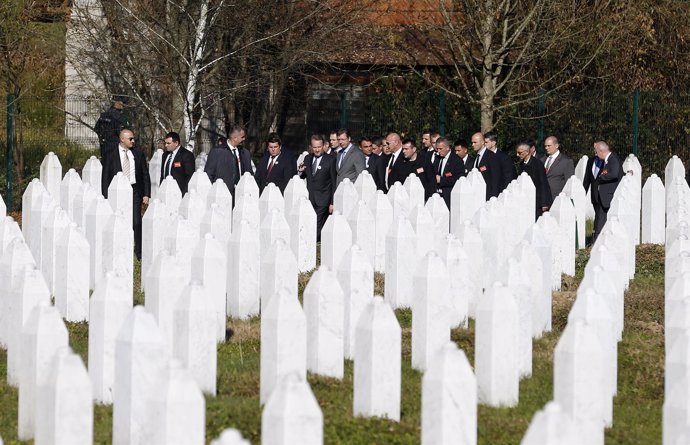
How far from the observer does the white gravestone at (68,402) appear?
6.74 m

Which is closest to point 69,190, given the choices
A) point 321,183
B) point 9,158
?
point 321,183

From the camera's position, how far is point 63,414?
6781 millimetres

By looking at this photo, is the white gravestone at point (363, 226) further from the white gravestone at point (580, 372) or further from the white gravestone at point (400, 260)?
the white gravestone at point (580, 372)

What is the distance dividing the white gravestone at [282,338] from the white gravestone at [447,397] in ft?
4.78

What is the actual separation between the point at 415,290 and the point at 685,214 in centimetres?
843

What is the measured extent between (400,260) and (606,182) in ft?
22.7

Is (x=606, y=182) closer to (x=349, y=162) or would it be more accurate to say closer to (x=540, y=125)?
(x=349, y=162)

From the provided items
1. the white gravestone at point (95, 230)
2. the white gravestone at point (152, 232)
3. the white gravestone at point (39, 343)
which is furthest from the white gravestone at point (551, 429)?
the white gravestone at point (152, 232)

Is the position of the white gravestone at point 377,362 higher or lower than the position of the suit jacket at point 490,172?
lower

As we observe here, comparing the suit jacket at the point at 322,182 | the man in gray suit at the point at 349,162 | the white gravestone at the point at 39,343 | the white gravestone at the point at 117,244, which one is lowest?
the white gravestone at the point at 39,343

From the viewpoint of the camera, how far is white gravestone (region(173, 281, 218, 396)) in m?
8.58

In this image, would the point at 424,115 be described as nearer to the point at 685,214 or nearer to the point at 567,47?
the point at 567,47

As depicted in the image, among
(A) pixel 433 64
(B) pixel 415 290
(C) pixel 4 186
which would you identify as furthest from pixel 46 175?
(A) pixel 433 64

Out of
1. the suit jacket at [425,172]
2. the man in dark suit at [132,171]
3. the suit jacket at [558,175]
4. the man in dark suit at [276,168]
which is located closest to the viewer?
the man in dark suit at [132,171]
